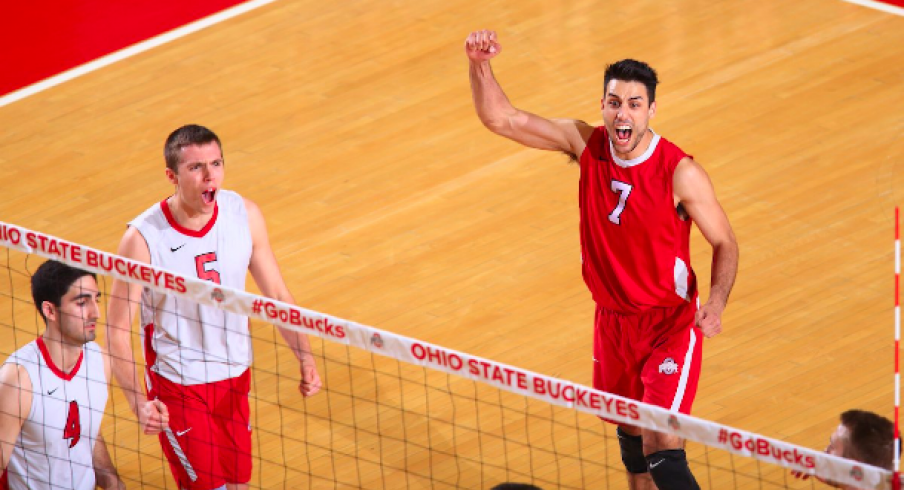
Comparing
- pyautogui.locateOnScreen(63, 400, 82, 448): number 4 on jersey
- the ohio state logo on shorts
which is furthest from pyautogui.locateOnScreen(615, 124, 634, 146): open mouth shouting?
pyautogui.locateOnScreen(63, 400, 82, 448): number 4 on jersey

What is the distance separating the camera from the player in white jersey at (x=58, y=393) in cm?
786

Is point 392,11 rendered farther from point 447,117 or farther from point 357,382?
point 357,382

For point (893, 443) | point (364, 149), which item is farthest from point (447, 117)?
point (893, 443)

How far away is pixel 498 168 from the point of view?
12.7 meters

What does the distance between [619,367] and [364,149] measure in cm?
532

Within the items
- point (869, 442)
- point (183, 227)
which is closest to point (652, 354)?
point (869, 442)

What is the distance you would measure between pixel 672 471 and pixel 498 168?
5.19 metres

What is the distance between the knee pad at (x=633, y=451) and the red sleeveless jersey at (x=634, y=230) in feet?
2.39

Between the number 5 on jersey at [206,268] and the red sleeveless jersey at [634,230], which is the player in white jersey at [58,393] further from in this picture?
the red sleeveless jersey at [634,230]

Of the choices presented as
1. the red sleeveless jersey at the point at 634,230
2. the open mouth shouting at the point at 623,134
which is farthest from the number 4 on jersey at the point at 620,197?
the open mouth shouting at the point at 623,134

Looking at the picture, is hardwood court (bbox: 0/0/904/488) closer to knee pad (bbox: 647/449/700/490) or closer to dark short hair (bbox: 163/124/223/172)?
knee pad (bbox: 647/449/700/490)

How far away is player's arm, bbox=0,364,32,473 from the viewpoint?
7676mm

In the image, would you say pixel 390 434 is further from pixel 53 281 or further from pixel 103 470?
pixel 53 281

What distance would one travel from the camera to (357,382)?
10.2m
